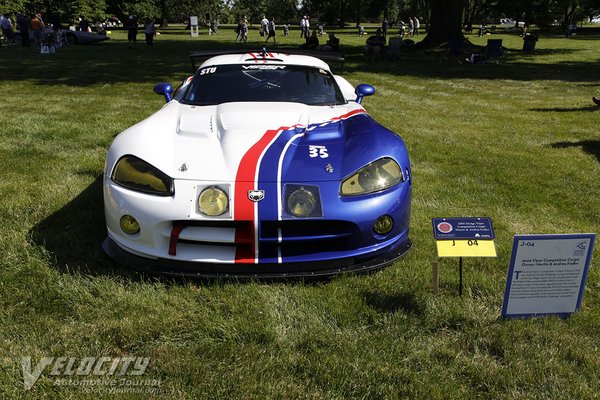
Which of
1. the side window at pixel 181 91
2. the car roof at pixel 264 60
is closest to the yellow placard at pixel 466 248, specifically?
the car roof at pixel 264 60

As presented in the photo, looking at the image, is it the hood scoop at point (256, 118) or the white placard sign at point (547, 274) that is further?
the hood scoop at point (256, 118)

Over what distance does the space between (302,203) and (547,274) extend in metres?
1.26

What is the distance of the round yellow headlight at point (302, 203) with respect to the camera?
2514mm

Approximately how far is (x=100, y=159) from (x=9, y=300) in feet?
9.57

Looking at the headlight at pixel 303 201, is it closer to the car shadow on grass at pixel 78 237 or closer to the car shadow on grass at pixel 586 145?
the car shadow on grass at pixel 78 237

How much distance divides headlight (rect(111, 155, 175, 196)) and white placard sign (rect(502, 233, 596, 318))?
181 centimetres

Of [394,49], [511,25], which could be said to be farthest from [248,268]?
[511,25]

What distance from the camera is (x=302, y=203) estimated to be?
2.55 meters

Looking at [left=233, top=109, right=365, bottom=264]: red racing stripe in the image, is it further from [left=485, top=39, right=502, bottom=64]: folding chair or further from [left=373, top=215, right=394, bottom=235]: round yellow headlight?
[left=485, top=39, right=502, bottom=64]: folding chair

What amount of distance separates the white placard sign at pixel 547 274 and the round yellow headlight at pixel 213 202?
1452 mm

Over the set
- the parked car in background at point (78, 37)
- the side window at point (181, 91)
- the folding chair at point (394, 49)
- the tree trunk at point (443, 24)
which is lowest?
the side window at point (181, 91)

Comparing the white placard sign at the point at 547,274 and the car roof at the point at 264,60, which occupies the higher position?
the car roof at the point at 264,60

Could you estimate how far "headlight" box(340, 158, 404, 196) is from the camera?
270 centimetres

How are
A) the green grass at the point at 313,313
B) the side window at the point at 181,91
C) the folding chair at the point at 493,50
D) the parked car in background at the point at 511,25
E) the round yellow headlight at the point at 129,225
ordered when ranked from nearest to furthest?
the green grass at the point at 313,313
the round yellow headlight at the point at 129,225
the side window at the point at 181,91
the folding chair at the point at 493,50
the parked car in background at the point at 511,25
